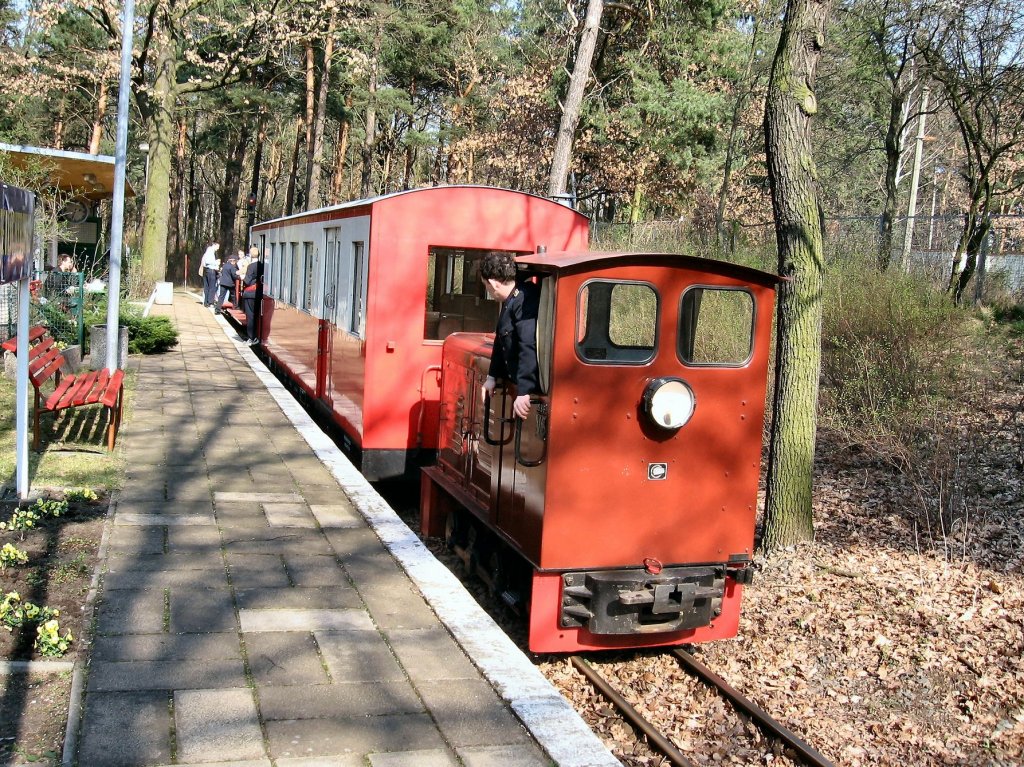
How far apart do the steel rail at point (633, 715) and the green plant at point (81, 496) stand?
3652mm

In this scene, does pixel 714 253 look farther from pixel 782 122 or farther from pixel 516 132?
pixel 516 132

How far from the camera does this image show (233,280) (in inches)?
997

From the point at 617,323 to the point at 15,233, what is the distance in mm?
3688

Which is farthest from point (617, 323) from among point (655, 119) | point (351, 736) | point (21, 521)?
point (655, 119)

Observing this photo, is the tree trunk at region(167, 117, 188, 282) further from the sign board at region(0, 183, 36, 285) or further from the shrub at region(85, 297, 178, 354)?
the sign board at region(0, 183, 36, 285)

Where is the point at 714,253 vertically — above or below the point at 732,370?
above

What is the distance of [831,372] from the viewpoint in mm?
11523

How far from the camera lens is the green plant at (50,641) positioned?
Answer: 4660 millimetres

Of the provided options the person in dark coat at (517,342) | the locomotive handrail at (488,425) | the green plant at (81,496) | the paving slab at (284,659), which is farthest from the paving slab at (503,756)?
the green plant at (81,496)

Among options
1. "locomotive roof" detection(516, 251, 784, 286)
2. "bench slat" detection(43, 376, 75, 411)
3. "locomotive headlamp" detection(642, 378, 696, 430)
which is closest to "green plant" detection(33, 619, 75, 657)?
"locomotive roof" detection(516, 251, 784, 286)

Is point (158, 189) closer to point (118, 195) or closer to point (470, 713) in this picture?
point (118, 195)

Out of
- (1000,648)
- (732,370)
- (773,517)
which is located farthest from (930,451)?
(732,370)

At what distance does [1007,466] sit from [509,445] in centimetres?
528

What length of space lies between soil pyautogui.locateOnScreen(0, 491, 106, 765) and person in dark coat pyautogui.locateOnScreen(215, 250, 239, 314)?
1839 centimetres
